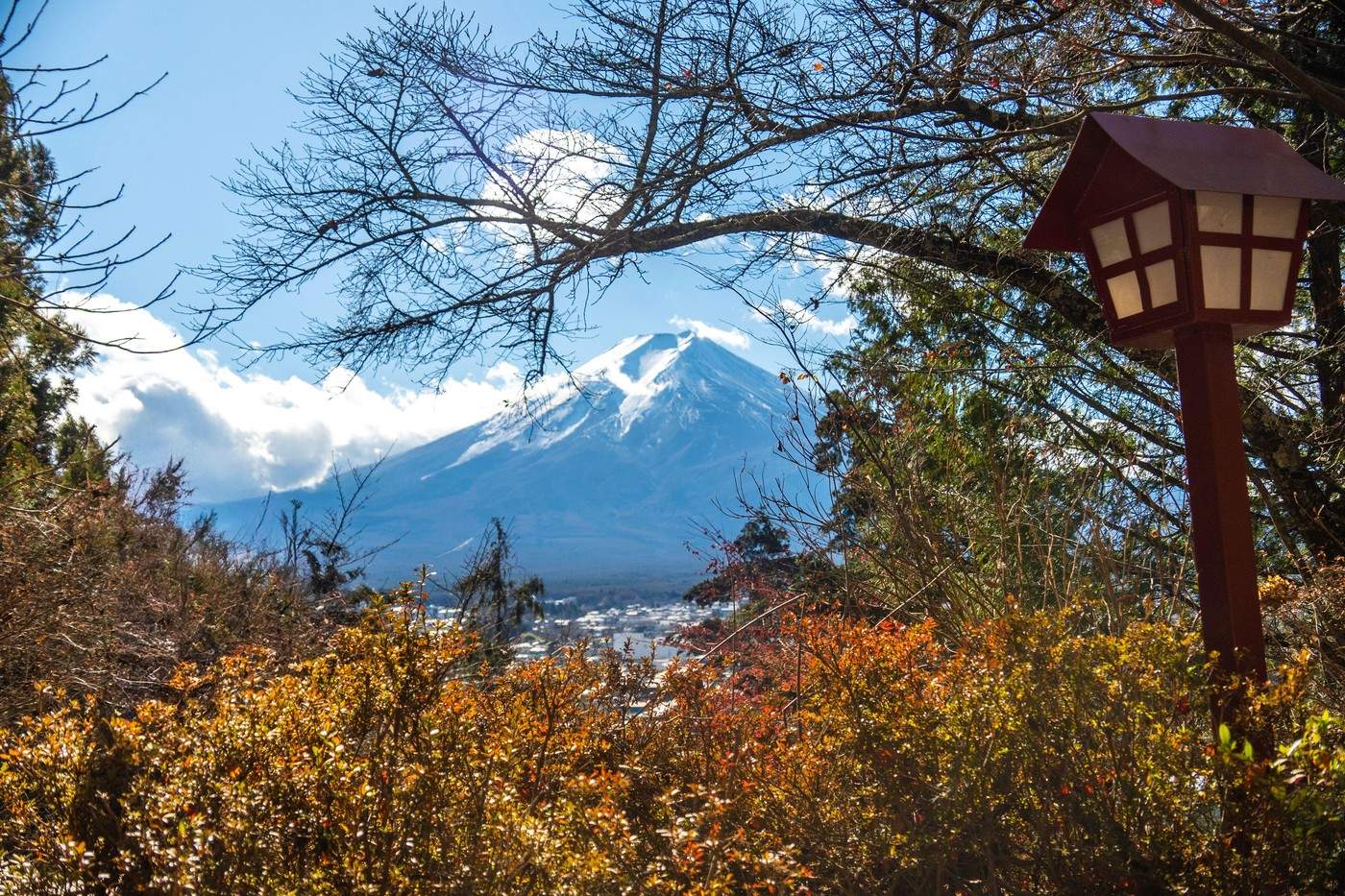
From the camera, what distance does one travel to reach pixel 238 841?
1.88m

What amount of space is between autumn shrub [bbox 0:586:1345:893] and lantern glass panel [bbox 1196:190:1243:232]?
1121 mm

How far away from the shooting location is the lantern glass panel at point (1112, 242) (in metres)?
2.53

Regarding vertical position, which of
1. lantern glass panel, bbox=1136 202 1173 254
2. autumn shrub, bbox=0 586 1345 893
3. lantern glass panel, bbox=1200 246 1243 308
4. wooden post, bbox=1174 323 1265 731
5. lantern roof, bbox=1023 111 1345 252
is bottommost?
autumn shrub, bbox=0 586 1345 893

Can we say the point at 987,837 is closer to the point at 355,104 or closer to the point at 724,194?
the point at 724,194

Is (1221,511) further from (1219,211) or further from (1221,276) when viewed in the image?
(1219,211)

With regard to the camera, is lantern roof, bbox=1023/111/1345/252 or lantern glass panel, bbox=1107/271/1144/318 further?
lantern glass panel, bbox=1107/271/1144/318

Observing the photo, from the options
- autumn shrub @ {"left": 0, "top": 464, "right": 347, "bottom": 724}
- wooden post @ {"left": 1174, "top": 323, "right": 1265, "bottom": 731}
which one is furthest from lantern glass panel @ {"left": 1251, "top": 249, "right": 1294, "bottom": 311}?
autumn shrub @ {"left": 0, "top": 464, "right": 347, "bottom": 724}

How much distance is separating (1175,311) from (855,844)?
1.65 metres

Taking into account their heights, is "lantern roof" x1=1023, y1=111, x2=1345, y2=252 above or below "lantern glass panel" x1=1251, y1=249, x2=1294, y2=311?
above

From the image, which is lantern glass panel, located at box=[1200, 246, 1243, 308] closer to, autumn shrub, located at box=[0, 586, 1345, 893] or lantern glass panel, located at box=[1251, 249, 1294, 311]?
lantern glass panel, located at box=[1251, 249, 1294, 311]

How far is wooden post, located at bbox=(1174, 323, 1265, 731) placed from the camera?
7.07 ft

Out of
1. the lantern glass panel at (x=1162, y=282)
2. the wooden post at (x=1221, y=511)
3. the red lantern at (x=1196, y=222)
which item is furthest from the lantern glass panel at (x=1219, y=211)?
the wooden post at (x=1221, y=511)

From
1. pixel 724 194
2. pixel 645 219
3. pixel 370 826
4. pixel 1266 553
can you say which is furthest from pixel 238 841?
pixel 1266 553

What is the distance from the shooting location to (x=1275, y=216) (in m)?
2.44
